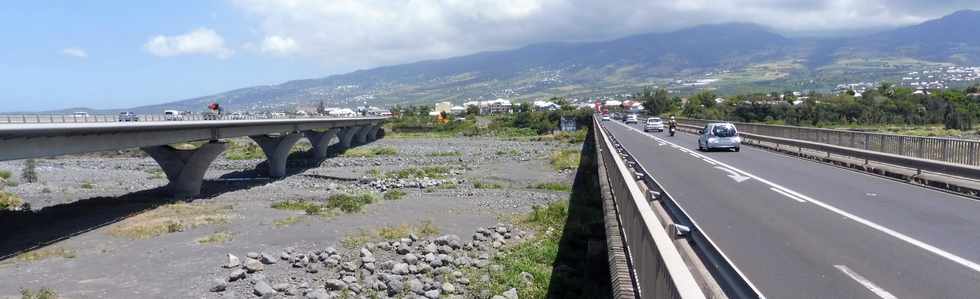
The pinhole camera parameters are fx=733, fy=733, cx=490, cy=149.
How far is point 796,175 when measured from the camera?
843 inches

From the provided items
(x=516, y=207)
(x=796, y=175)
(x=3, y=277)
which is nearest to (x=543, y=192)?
(x=516, y=207)

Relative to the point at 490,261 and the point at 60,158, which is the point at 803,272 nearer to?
the point at 490,261

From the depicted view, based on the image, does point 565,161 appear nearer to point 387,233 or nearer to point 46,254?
point 387,233

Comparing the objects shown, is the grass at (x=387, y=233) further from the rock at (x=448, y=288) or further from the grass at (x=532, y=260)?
the rock at (x=448, y=288)

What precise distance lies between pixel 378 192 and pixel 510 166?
17160 mm

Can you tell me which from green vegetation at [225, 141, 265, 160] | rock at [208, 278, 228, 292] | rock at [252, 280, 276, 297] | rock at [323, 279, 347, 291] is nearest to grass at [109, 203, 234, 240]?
rock at [208, 278, 228, 292]

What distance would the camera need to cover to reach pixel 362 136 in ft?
320

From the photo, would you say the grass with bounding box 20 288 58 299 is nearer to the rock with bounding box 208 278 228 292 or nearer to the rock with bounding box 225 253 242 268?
the rock with bounding box 208 278 228 292

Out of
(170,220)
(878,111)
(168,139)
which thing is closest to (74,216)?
(170,220)

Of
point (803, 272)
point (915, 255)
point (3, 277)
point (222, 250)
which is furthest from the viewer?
point (222, 250)

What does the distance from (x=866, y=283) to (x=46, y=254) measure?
2072cm

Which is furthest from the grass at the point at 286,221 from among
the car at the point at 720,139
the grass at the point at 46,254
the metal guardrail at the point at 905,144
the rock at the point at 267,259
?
the metal guardrail at the point at 905,144

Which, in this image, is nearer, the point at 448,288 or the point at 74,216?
the point at 448,288

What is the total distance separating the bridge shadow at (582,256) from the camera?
14.4 metres
